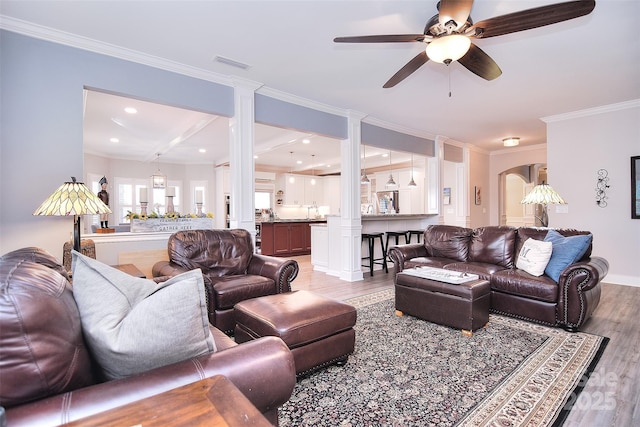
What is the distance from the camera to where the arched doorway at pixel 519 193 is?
8320 mm

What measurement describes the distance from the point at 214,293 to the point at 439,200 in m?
5.33

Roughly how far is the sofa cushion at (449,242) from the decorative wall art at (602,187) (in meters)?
2.51

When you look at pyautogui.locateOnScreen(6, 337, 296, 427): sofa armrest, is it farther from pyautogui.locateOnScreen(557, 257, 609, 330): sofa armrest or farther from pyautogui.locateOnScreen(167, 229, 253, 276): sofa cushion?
pyautogui.locateOnScreen(557, 257, 609, 330): sofa armrest

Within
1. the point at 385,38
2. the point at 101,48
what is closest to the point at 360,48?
the point at 385,38

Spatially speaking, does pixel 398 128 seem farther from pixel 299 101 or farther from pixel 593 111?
pixel 593 111

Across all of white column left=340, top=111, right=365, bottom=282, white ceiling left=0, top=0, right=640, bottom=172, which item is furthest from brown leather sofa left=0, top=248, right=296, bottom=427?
white column left=340, top=111, right=365, bottom=282

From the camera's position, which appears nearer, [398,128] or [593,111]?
[593,111]

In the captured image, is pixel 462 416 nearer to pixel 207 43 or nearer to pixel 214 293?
pixel 214 293

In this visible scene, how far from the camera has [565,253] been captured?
307 centimetres

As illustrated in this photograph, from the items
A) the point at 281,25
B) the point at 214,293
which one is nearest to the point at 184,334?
the point at 214,293

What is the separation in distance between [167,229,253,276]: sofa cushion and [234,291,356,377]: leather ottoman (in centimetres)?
112

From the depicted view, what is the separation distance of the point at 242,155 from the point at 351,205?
6.57ft

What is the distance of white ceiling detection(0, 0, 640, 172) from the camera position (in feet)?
8.19

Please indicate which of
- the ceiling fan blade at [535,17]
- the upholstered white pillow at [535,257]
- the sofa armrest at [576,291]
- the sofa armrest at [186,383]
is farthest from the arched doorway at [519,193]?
the sofa armrest at [186,383]
